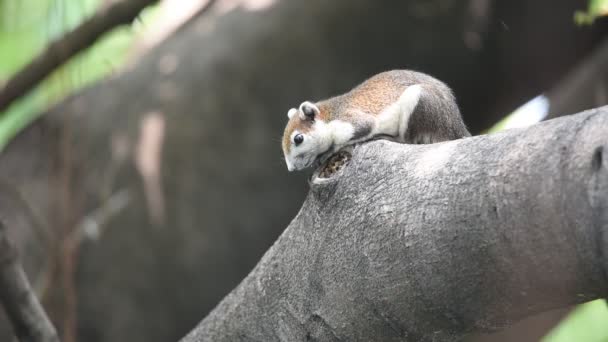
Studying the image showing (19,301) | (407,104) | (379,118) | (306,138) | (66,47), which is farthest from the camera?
(66,47)

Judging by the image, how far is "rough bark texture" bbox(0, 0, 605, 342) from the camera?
12.7 feet

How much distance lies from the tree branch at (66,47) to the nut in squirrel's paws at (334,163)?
1.67m

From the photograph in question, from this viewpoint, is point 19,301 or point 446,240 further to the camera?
point 19,301

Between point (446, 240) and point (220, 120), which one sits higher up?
point (220, 120)

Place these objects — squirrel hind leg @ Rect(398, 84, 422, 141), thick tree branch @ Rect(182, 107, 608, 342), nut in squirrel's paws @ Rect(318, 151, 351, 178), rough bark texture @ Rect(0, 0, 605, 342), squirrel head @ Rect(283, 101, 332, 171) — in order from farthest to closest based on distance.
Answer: rough bark texture @ Rect(0, 0, 605, 342), squirrel head @ Rect(283, 101, 332, 171), squirrel hind leg @ Rect(398, 84, 422, 141), nut in squirrel's paws @ Rect(318, 151, 351, 178), thick tree branch @ Rect(182, 107, 608, 342)

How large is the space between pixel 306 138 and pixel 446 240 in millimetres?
1535

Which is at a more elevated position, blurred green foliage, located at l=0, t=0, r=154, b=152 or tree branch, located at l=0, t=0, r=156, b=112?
blurred green foliage, located at l=0, t=0, r=154, b=152

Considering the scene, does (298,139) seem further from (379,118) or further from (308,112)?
(379,118)

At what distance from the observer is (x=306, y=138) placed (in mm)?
3100

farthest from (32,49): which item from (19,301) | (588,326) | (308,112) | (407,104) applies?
(588,326)

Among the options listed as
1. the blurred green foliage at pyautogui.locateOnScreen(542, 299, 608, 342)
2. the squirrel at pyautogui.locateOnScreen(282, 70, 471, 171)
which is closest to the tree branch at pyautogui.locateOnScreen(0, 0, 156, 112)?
the squirrel at pyautogui.locateOnScreen(282, 70, 471, 171)

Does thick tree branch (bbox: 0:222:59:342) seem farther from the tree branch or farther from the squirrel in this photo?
the tree branch

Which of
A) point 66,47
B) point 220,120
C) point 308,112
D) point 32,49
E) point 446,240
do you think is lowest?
point 446,240

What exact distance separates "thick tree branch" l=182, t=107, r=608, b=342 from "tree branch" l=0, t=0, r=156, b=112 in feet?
5.76
